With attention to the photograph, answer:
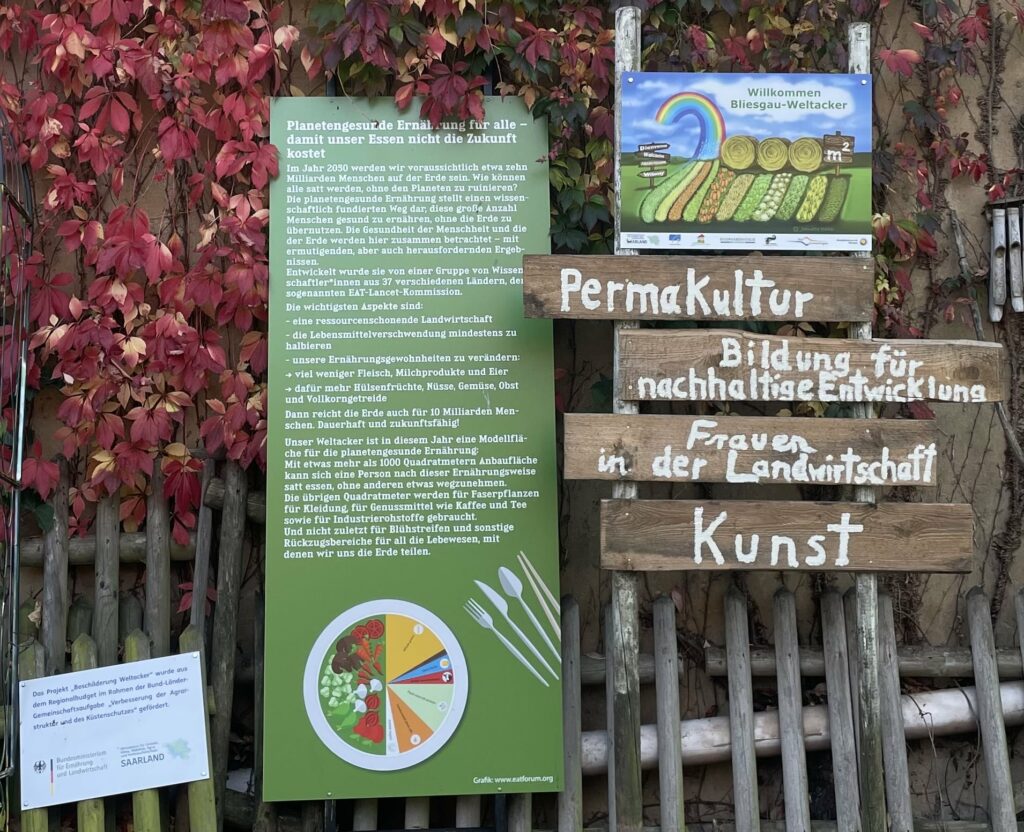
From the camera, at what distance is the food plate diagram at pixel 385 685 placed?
3.69 meters

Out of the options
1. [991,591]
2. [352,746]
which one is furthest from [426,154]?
[991,591]

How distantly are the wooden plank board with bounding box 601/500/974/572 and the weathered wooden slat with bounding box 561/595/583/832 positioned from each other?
45 cm

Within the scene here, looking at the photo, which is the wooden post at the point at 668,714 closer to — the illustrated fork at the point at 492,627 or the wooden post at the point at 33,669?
the illustrated fork at the point at 492,627

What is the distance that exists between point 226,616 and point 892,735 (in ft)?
8.44

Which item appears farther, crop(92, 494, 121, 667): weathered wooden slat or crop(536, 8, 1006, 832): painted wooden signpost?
crop(92, 494, 121, 667): weathered wooden slat

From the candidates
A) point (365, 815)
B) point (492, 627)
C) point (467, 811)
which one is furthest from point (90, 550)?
point (467, 811)

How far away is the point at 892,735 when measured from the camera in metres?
3.80

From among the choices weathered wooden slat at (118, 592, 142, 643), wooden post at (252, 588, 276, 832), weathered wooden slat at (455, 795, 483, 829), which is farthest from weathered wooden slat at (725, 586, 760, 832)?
weathered wooden slat at (118, 592, 142, 643)

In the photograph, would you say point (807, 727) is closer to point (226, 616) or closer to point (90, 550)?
point (226, 616)

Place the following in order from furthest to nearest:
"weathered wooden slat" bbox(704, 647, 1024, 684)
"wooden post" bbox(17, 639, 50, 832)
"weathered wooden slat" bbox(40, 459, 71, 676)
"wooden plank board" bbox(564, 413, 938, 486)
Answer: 1. "weathered wooden slat" bbox(704, 647, 1024, 684)
2. "weathered wooden slat" bbox(40, 459, 71, 676)
3. "wooden post" bbox(17, 639, 50, 832)
4. "wooden plank board" bbox(564, 413, 938, 486)

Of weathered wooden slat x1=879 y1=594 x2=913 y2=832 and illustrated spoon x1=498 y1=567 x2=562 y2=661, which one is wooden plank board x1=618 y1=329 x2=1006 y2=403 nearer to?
illustrated spoon x1=498 y1=567 x2=562 y2=661

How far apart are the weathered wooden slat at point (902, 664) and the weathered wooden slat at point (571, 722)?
0.45 feet

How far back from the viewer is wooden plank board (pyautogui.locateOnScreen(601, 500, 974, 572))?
11.6 ft

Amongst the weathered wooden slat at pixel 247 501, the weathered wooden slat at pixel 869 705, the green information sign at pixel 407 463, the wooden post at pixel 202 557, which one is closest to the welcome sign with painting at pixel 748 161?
the green information sign at pixel 407 463
